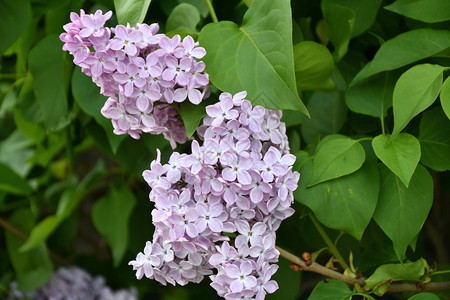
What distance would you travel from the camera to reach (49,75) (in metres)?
0.91

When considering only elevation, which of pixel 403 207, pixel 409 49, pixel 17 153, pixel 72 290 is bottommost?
pixel 72 290

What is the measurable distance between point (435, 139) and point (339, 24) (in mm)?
215

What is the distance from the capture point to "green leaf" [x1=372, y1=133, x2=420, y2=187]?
1.98 ft

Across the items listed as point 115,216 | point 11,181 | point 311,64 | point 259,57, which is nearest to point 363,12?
point 311,64

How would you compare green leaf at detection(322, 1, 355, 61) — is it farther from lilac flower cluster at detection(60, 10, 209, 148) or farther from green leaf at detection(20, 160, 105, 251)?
green leaf at detection(20, 160, 105, 251)

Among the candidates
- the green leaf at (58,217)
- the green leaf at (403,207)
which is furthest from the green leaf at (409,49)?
the green leaf at (58,217)

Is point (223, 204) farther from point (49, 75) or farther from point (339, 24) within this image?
point (49, 75)

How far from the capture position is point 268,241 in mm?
599

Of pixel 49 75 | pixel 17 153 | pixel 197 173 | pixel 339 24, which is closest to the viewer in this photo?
pixel 197 173

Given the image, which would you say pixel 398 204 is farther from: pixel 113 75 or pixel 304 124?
pixel 113 75

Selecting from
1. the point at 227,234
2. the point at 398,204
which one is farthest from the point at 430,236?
the point at 227,234

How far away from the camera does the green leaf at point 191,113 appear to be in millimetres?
625

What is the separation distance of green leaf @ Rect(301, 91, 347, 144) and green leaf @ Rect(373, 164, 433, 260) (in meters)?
0.18

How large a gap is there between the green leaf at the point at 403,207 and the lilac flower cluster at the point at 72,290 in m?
0.74
